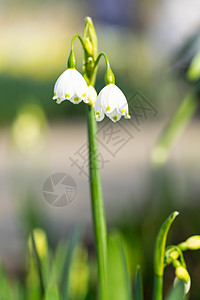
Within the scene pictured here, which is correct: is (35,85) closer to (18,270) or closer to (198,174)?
(198,174)

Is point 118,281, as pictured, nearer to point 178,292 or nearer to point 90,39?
point 178,292

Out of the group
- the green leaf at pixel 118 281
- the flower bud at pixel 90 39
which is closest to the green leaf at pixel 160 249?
the green leaf at pixel 118 281

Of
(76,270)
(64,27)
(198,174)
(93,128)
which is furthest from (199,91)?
(64,27)

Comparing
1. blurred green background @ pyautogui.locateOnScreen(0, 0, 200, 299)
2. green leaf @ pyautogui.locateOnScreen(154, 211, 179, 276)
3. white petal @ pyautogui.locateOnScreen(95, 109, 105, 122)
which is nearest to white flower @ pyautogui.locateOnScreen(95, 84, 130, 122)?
white petal @ pyautogui.locateOnScreen(95, 109, 105, 122)

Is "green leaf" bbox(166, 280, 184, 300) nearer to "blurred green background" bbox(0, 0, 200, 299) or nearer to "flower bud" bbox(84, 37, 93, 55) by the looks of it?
"flower bud" bbox(84, 37, 93, 55)

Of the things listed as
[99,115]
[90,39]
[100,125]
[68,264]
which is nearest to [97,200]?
[99,115]

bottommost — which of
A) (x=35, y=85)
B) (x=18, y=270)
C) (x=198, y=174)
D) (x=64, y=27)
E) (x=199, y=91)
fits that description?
(x=18, y=270)
